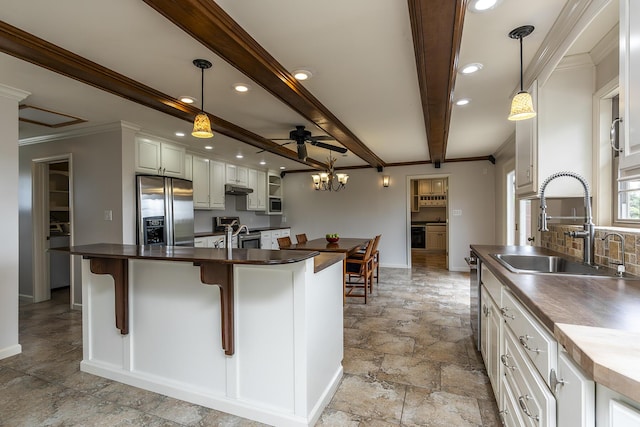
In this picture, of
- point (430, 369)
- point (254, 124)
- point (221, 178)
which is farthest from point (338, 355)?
point (221, 178)

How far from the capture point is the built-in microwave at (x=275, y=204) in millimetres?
7328

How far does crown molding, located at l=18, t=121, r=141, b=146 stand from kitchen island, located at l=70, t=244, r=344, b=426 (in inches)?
77.3

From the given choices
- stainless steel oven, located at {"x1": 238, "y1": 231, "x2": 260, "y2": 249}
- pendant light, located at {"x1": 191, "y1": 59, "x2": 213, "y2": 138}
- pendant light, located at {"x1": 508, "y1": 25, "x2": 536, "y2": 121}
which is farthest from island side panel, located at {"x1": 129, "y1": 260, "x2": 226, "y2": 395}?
stainless steel oven, located at {"x1": 238, "y1": 231, "x2": 260, "y2": 249}

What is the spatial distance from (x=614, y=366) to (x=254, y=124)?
3671 millimetres

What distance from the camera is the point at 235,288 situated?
1.88 m

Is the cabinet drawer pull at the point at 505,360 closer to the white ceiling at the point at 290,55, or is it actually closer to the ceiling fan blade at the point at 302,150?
the white ceiling at the point at 290,55

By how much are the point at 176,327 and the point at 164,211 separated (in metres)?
2.35

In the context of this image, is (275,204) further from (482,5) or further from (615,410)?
(615,410)

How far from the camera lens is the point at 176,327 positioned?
2.09 metres

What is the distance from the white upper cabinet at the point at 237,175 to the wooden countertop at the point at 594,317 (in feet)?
17.0

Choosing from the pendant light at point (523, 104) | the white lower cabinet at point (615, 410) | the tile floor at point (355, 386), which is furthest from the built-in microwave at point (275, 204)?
the white lower cabinet at point (615, 410)

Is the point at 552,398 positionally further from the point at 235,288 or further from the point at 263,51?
the point at 263,51

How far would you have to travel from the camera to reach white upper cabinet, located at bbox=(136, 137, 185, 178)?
12.8 ft

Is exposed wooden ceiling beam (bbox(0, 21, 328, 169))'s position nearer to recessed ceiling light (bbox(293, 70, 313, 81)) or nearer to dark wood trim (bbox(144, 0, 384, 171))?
dark wood trim (bbox(144, 0, 384, 171))
